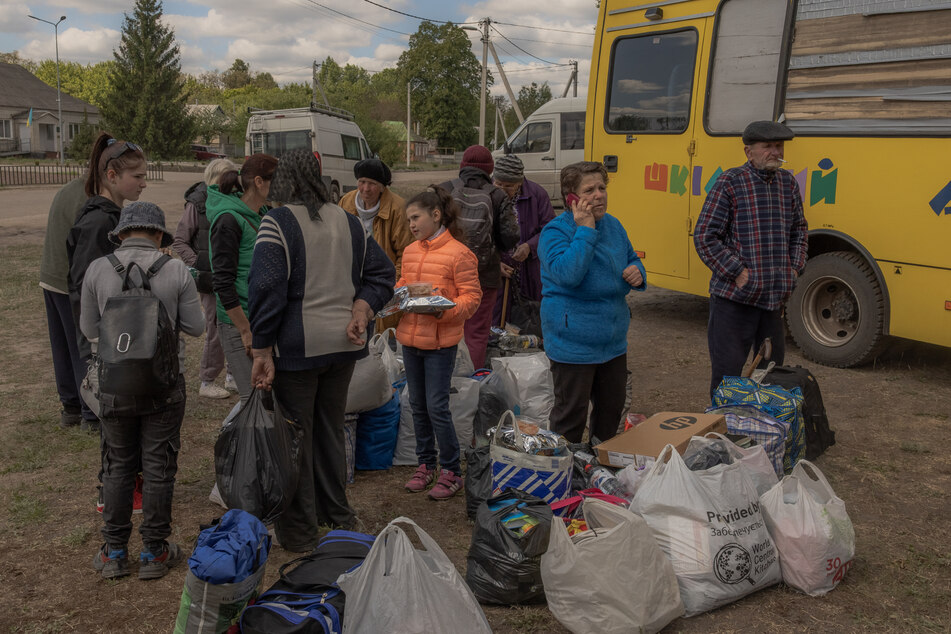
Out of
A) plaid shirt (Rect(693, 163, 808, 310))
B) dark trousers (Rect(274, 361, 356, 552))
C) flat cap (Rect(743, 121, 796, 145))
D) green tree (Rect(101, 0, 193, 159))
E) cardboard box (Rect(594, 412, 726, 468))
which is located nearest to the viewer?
dark trousers (Rect(274, 361, 356, 552))

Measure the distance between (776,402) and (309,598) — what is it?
297 centimetres

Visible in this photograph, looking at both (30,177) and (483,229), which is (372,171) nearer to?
(483,229)

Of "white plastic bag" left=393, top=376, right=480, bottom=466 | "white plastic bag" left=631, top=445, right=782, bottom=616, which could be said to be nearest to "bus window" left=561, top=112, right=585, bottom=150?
"white plastic bag" left=393, top=376, right=480, bottom=466

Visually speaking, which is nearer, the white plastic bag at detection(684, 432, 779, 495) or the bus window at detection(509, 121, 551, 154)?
the white plastic bag at detection(684, 432, 779, 495)

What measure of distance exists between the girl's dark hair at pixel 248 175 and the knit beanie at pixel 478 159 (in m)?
1.98

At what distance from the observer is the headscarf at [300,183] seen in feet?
11.1

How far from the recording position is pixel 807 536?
3.25m

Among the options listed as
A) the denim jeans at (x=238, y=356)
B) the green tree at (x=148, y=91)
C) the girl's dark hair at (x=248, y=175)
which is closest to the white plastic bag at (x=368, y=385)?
the denim jeans at (x=238, y=356)

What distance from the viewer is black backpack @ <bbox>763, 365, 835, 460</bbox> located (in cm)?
480

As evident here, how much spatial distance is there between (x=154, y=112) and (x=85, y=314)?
173 ft

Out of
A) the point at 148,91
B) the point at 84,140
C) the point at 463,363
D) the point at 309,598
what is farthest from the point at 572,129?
the point at 148,91

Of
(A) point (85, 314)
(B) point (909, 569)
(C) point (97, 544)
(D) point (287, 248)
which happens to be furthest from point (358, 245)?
(B) point (909, 569)

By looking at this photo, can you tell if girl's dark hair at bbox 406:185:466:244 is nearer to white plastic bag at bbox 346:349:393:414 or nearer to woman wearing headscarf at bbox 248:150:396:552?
woman wearing headscarf at bbox 248:150:396:552

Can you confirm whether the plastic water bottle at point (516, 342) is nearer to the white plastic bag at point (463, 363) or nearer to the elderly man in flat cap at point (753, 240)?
the white plastic bag at point (463, 363)
